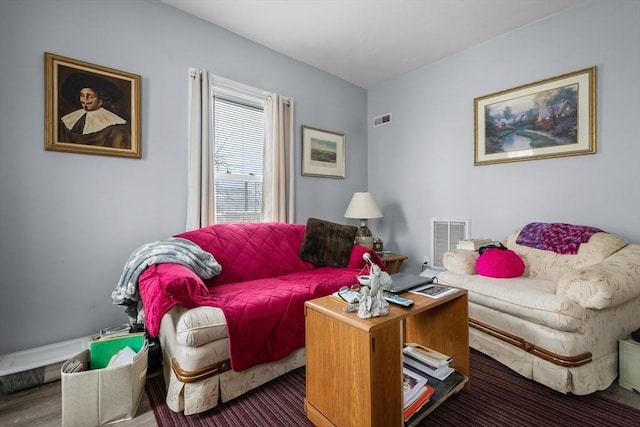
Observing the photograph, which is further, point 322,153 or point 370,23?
point 322,153

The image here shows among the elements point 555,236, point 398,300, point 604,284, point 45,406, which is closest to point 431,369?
point 398,300

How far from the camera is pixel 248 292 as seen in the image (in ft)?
6.24

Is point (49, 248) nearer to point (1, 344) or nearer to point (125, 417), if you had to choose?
point (1, 344)

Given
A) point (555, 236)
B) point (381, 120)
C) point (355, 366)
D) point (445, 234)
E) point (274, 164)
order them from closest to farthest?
1. point (355, 366)
2. point (555, 236)
3. point (274, 164)
4. point (445, 234)
5. point (381, 120)

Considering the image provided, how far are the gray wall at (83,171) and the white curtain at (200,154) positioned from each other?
0.07 m

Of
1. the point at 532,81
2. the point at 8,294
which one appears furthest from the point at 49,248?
the point at 532,81

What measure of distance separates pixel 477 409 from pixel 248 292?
1.44 metres

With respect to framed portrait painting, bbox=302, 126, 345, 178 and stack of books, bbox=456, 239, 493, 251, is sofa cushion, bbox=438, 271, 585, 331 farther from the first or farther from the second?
framed portrait painting, bbox=302, 126, 345, 178

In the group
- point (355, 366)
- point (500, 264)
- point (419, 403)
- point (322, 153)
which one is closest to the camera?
point (355, 366)

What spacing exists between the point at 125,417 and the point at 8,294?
46.4 inches

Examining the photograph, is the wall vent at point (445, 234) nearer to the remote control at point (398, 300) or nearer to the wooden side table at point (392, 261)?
the wooden side table at point (392, 261)

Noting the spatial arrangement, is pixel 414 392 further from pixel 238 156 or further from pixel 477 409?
pixel 238 156

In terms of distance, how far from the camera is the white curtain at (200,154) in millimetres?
2492

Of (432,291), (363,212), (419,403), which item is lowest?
(419,403)
